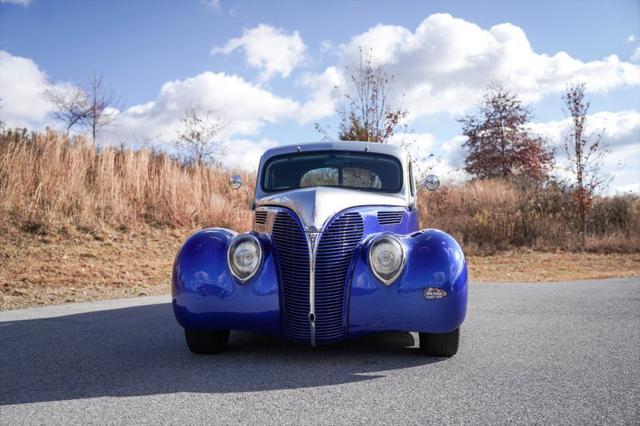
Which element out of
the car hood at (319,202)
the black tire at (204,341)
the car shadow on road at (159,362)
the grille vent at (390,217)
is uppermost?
the car hood at (319,202)

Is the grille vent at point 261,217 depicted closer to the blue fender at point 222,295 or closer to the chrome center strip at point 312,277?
the blue fender at point 222,295

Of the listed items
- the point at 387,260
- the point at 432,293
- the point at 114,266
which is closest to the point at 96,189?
the point at 114,266

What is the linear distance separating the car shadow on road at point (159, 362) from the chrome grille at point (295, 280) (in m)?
0.27

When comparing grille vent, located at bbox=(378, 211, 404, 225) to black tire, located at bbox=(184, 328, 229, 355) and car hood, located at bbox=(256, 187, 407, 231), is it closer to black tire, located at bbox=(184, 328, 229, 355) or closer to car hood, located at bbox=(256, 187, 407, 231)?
car hood, located at bbox=(256, 187, 407, 231)

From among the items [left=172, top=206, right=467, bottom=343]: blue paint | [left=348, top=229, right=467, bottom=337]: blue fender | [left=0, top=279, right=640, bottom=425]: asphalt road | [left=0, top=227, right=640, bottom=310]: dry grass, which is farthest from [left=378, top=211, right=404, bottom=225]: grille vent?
[left=0, top=227, right=640, bottom=310]: dry grass

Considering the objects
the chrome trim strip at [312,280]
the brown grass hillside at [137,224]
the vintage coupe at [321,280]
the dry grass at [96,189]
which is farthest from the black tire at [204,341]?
the dry grass at [96,189]

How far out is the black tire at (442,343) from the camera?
4.20 meters

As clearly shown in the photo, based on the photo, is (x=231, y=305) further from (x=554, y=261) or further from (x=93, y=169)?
(x=554, y=261)

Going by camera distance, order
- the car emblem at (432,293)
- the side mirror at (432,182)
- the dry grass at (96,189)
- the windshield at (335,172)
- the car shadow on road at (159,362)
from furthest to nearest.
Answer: the dry grass at (96,189) → the side mirror at (432,182) → the windshield at (335,172) → the car emblem at (432,293) → the car shadow on road at (159,362)

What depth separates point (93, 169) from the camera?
14.0 meters

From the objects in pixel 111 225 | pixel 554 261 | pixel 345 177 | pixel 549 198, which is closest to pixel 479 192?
pixel 549 198

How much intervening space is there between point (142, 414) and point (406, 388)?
1.58 metres

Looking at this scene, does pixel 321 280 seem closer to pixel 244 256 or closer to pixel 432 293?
pixel 244 256

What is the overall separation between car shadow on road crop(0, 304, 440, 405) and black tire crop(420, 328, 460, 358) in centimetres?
11
